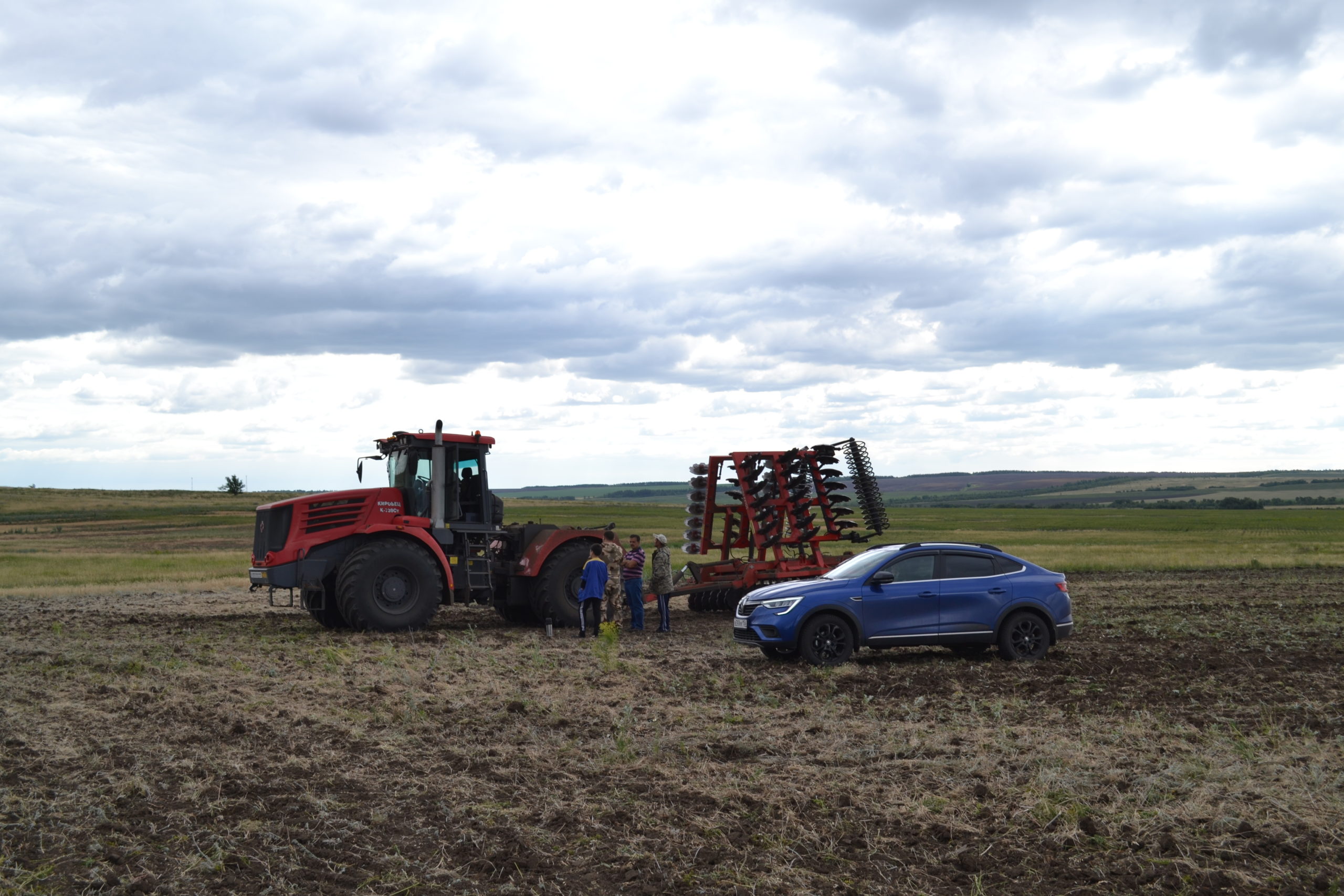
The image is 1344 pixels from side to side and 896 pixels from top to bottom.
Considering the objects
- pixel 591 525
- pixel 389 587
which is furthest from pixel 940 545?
pixel 591 525

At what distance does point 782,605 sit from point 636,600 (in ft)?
16.8

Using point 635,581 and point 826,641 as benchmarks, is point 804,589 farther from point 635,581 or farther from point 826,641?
point 635,581

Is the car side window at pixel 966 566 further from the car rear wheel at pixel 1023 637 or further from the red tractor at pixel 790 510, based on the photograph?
the red tractor at pixel 790 510

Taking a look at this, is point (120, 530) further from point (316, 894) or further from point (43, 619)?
point (316, 894)

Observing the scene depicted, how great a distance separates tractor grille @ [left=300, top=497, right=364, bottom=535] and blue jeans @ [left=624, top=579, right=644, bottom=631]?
4549 mm

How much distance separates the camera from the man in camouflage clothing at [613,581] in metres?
18.9

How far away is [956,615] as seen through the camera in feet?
50.1

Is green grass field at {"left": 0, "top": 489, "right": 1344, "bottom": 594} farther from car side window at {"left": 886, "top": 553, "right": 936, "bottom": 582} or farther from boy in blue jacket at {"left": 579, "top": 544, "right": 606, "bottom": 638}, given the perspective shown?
car side window at {"left": 886, "top": 553, "right": 936, "bottom": 582}

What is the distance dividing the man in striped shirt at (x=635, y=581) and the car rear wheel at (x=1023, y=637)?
637cm

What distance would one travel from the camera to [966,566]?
1554cm

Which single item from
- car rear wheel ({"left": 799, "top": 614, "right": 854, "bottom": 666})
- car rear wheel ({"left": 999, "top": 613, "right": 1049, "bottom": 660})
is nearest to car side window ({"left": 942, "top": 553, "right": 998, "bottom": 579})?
car rear wheel ({"left": 999, "top": 613, "right": 1049, "bottom": 660})

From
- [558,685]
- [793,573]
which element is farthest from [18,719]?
[793,573]

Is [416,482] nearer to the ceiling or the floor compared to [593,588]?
nearer to the ceiling

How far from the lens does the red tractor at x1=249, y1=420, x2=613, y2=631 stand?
18.1 m
